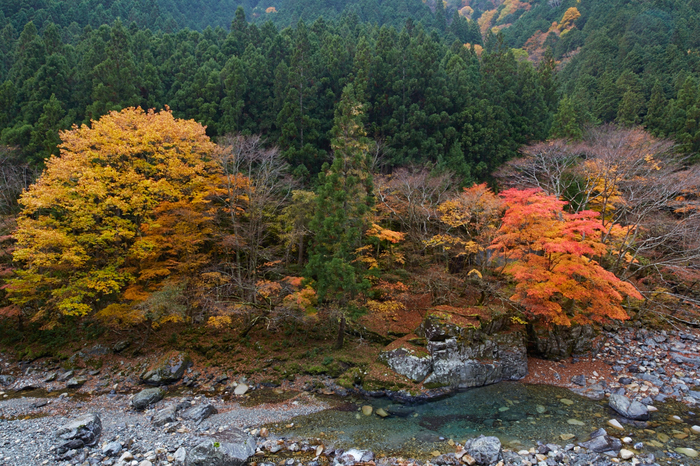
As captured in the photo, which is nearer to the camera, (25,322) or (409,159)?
(25,322)

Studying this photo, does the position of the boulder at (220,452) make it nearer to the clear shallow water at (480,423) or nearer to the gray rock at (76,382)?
the clear shallow water at (480,423)

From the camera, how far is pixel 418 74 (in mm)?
27703

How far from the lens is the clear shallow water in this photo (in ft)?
33.0

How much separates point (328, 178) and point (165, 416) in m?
9.96

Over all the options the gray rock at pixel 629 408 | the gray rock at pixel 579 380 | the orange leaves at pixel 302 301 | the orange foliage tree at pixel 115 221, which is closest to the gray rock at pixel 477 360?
the gray rock at pixel 579 380

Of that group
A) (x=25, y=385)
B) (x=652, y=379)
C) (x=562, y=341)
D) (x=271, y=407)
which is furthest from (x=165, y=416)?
(x=652, y=379)

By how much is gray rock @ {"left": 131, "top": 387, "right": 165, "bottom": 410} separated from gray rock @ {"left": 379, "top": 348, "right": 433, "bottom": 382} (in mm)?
8441

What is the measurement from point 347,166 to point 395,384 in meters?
8.85

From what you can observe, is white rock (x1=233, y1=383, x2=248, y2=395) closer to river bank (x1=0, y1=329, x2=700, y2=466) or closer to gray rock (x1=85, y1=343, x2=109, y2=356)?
river bank (x1=0, y1=329, x2=700, y2=466)

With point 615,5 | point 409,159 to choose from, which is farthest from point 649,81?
point 409,159

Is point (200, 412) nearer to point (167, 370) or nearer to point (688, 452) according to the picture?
point (167, 370)

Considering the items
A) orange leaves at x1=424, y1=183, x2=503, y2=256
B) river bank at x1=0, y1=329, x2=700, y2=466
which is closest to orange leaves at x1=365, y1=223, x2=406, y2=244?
orange leaves at x1=424, y1=183, x2=503, y2=256

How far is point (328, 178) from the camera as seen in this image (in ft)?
47.2

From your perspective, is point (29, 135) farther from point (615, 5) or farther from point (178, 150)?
point (615, 5)
